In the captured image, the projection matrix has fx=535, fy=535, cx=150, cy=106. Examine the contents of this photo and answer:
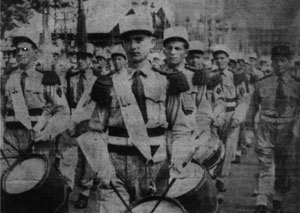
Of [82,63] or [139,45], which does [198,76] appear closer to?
[139,45]

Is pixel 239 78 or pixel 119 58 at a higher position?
pixel 119 58

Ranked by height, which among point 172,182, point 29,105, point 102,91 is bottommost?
point 172,182

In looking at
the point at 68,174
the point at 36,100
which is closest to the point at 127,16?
the point at 36,100

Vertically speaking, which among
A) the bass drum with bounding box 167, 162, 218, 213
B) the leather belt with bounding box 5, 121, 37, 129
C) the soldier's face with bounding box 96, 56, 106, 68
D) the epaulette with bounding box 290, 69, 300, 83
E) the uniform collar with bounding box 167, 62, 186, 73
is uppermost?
the soldier's face with bounding box 96, 56, 106, 68

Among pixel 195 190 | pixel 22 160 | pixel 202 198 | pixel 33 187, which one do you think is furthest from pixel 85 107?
pixel 202 198

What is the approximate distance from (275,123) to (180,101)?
1146mm

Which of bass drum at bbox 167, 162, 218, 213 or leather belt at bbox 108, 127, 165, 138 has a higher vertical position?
leather belt at bbox 108, 127, 165, 138

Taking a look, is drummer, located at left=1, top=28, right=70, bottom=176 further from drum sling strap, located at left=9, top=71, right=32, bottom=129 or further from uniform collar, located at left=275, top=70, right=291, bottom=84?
uniform collar, located at left=275, top=70, right=291, bottom=84

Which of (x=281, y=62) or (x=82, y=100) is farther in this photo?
(x=281, y=62)

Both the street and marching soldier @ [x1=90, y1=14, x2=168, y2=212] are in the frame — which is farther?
the street

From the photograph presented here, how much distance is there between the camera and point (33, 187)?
6.07 meters

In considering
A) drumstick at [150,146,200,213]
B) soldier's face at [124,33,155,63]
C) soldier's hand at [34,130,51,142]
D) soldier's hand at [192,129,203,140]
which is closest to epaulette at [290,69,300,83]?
soldier's hand at [192,129,203,140]

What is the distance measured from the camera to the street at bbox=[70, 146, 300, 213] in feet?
20.3

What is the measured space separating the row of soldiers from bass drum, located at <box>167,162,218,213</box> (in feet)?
0.05
